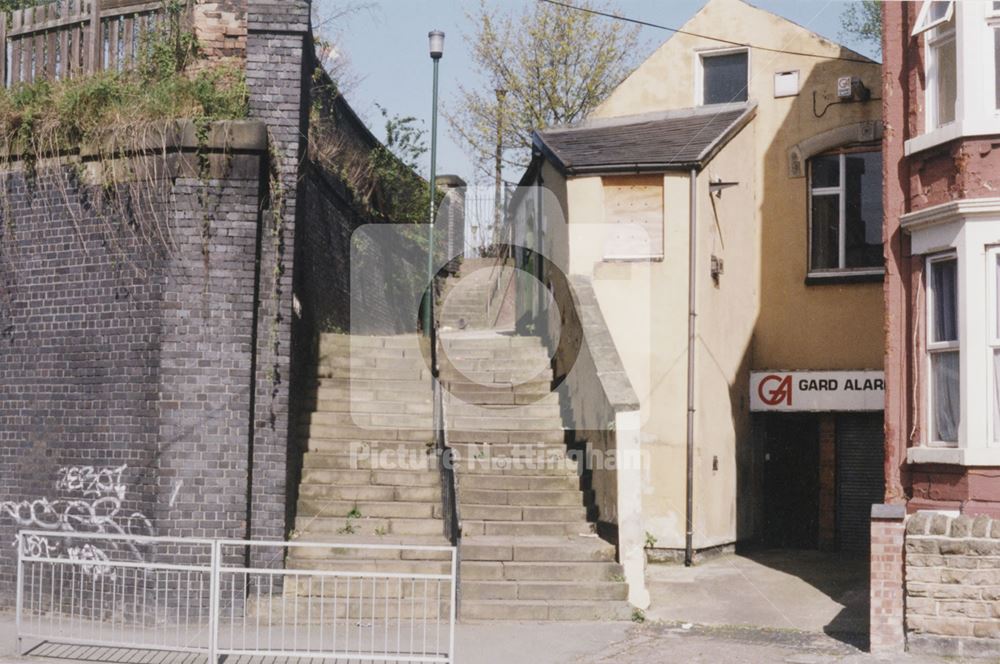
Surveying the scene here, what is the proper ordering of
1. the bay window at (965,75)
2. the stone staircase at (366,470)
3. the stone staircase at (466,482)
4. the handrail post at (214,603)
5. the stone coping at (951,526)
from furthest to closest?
1. the stone staircase at (366,470)
2. the stone staircase at (466,482)
3. the bay window at (965,75)
4. the stone coping at (951,526)
5. the handrail post at (214,603)

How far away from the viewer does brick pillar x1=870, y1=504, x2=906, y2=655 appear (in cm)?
1070

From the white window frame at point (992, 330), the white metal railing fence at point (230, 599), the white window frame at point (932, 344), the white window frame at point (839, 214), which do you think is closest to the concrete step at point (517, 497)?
the white metal railing fence at point (230, 599)

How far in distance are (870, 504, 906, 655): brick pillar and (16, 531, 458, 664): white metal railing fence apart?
4.12 m

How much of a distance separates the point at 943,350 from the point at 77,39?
34.6ft

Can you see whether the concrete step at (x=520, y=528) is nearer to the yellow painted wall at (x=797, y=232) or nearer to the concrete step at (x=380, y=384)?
the concrete step at (x=380, y=384)

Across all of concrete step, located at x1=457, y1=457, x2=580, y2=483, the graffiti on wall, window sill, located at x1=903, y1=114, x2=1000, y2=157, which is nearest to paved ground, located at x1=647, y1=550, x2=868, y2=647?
concrete step, located at x1=457, y1=457, x2=580, y2=483

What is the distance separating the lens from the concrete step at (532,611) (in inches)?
460

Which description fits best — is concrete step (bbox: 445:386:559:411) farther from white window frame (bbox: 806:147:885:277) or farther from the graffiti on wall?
the graffiti on wall

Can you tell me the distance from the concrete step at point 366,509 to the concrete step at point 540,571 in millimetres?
1490

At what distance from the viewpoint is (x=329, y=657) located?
9969 millimetres

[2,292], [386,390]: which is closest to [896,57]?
[386,390]

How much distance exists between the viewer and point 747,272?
56.8 feet

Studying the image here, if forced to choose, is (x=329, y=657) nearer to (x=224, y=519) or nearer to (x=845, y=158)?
(x=224, y=519)

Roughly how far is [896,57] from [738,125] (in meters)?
5.21
